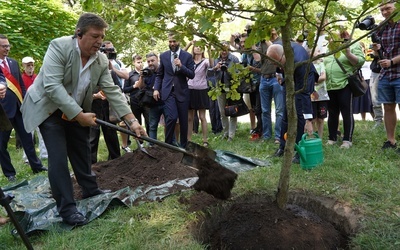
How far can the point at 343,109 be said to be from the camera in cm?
607

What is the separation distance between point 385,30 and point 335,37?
7.45 ft

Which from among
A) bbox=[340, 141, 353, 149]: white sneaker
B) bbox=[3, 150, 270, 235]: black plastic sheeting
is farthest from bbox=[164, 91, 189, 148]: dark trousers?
bbox=[340, 141, 353, 149]: white sneaker

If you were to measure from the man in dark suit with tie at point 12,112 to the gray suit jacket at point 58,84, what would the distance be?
233cm

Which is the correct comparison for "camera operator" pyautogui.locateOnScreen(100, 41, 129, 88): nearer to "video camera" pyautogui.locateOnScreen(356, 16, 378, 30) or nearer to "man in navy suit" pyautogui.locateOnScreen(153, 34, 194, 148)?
"man in navy suit" pyautogui.locateOnScreen(153, 34, 194, 148)

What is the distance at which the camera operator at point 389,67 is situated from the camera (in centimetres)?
526

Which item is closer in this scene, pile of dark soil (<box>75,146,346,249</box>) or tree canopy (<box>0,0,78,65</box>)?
pile of dark soil (<box>75,146,346,249</box>)

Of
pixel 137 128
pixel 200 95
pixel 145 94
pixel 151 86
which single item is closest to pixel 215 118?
pixel 200 95

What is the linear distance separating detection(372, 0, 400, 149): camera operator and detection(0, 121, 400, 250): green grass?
627 mm

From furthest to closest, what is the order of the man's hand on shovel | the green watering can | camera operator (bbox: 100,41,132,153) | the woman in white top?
the woman in white top
camera operator (bbox: 100,41,132,153)
the green watering can
the man's hand on shovel

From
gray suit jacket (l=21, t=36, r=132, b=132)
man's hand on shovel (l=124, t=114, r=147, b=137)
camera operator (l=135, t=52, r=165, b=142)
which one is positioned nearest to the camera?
gray suit jacket (l=21, t=36, r=132, b=132)

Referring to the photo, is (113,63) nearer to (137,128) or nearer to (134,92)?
(134,92)

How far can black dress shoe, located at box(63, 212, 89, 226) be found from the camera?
11.7 feet

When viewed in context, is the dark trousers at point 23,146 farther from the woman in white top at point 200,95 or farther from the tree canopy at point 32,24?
the tree canopy at point 32,24

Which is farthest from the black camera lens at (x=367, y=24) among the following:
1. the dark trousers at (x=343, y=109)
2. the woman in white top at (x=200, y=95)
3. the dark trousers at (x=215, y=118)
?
the dark trousers at (x=215, y=118)
